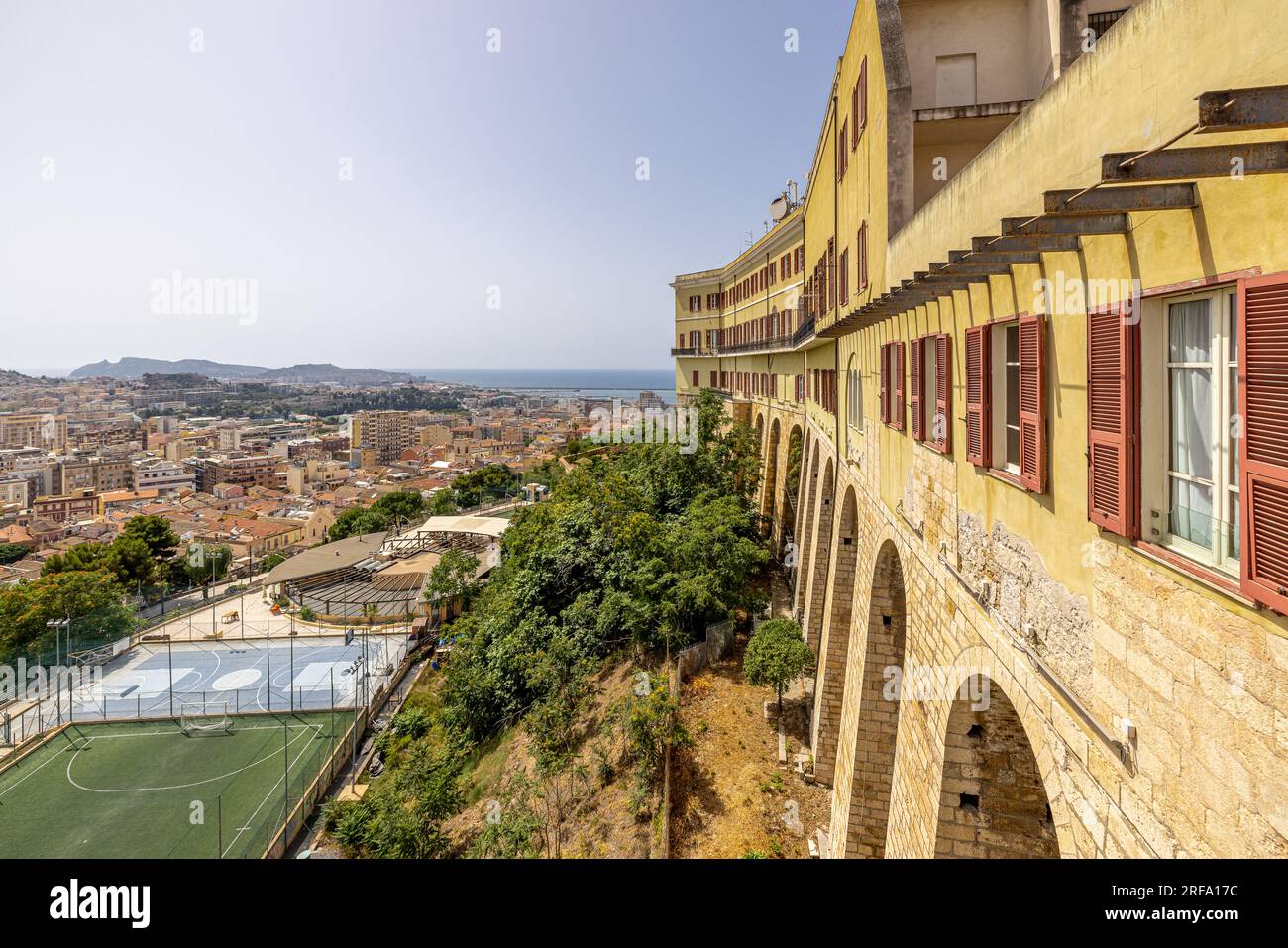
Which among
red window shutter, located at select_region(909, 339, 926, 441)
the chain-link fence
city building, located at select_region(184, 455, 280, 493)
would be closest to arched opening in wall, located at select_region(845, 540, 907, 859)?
red window shutter, located at select_region(909, 339, 926, 441)

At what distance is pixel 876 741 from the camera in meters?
9.41

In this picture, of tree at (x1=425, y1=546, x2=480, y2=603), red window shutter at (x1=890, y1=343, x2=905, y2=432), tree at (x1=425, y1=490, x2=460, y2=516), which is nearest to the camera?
red window shutter at (x1=890, y1=343, x2=905, y2=432)

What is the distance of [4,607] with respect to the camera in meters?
29.5

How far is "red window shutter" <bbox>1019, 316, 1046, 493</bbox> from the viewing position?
414 cm

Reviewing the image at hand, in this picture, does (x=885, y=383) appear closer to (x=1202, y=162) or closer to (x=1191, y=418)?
(x=1191, y=418)

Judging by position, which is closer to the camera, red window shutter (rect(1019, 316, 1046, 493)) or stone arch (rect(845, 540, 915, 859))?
red window shutter (rect(1019, 316, 1046, 493))

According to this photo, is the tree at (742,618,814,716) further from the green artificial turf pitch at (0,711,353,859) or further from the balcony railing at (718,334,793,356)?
the green artificial turf pitch at (0,711,353,859)

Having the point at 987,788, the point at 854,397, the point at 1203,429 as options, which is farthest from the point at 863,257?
the point at 1203,429

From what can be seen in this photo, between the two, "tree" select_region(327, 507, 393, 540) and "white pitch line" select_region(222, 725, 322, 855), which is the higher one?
"tree" select_region(327, 507, 393, 540)

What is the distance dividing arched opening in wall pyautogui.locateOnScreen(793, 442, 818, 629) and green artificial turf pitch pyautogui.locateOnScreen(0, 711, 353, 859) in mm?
15792

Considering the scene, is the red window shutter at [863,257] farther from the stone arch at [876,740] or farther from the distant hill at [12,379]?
Result: the distant hill at [12,379]

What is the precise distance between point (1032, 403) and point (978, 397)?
921 mm

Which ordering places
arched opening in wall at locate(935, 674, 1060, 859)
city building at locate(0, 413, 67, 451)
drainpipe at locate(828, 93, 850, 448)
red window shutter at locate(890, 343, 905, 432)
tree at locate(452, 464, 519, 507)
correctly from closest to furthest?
arched opening in wall at locate(935, 674, 1060, 859) → red window shutter at locate(890, 343, 905, 432) → drainpipe at locate(828, 93, 850, 448) → tree at locate(452, 464, 519, 507) → city building at locate(0, 413, 67, 451)

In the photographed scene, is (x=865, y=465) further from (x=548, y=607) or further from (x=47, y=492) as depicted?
(x=47, y=492)
